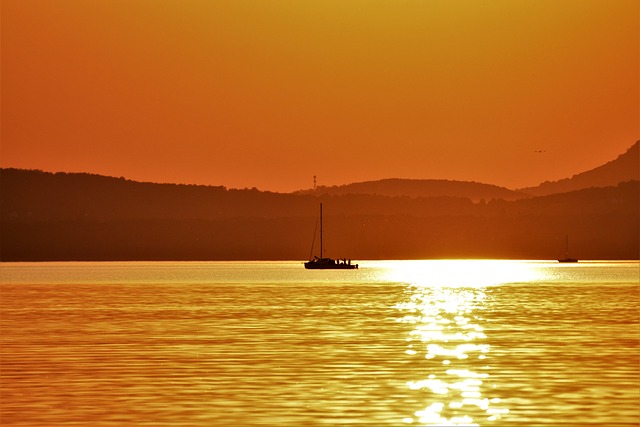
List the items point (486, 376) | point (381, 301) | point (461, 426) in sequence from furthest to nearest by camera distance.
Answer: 1. point (381, 301)
2. point (486, 376)
3. point (461, 426)

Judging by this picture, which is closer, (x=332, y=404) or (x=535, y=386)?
(x=332, y=404)

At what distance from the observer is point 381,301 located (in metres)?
103

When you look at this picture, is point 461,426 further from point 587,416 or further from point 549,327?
point 549,327

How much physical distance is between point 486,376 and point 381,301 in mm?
64232

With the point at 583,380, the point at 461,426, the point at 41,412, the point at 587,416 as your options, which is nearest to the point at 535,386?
the point at 583,380

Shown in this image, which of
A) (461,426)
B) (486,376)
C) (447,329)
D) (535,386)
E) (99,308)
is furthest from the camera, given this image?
(99,308)

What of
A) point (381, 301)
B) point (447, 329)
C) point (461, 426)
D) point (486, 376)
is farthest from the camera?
point (381, 301)

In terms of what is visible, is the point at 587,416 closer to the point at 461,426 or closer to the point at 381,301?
the point at 461,426

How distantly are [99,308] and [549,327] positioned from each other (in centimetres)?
3786

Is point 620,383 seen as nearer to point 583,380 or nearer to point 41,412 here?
point 583,380

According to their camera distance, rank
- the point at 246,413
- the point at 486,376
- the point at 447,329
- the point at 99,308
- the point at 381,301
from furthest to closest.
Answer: the point at 381,301 < the point at 99,308 < the point at 447,329 < the point at 486,376 < the point at 246,413

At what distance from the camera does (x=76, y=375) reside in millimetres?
38906

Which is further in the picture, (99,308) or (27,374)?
(99,308)

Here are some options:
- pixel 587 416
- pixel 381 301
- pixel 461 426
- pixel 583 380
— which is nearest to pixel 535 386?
pixel 583 380
